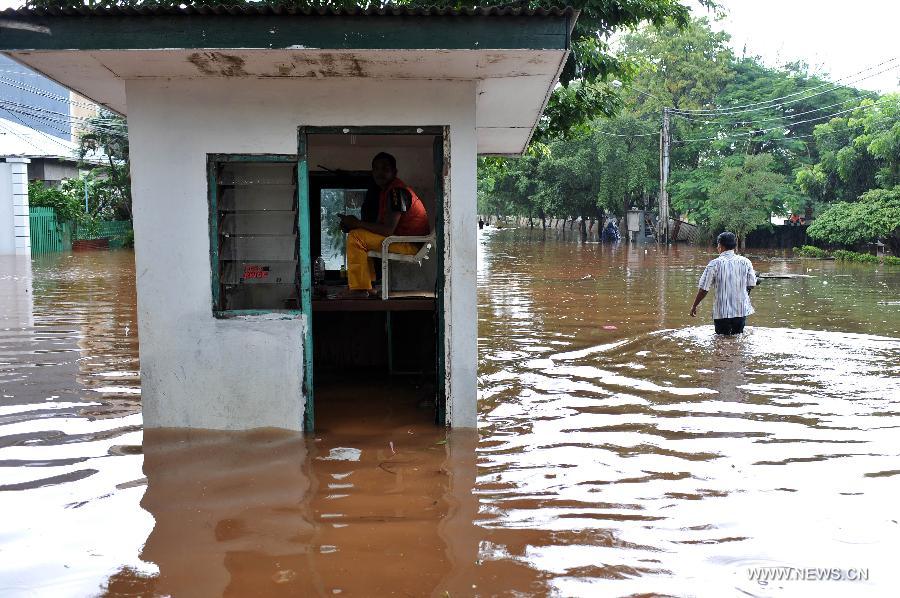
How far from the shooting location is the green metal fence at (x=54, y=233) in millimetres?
31781

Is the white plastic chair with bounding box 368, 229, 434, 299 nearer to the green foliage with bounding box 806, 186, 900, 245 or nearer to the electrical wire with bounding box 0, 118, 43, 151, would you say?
the green foliage with bounding box 806, 186, 900, 245

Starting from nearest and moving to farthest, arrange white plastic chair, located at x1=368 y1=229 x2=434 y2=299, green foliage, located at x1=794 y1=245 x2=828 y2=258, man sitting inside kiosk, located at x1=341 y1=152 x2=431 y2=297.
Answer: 1. white plastic chair, located at x1=368 y1=229 x2=434 y2=299
2. man sitting inside kiosk, located at x1=341 y1=152 x2=431 y2=297
3. green foliage, located at x1=794 y1=245 x2=828 y2=258

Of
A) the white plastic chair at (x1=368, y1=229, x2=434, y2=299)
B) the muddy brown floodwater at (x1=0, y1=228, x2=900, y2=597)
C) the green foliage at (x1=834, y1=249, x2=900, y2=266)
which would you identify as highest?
the white plastic chair at (x1=368, y1=229, x2=434, y2=299)

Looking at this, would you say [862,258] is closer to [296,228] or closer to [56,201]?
[296,228]

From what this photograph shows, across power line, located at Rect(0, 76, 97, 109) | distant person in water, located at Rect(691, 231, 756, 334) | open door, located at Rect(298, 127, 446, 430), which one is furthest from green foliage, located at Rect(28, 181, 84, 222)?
distant person in water, located at Rect(691, 231, 756, 334)

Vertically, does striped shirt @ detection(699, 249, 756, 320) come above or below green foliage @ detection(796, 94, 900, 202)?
below

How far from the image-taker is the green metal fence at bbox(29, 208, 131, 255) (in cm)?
3178

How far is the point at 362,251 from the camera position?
8.20m

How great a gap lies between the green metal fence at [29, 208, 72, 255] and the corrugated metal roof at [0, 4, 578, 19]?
93.8 feet

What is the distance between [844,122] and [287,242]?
1307 inches

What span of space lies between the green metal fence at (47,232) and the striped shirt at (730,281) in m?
27.6

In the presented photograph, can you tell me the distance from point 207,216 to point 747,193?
33781 millimetres

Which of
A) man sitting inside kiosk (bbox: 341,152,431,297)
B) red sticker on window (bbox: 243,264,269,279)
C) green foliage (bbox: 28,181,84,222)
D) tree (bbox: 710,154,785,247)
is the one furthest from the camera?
tree (bbox: 710,154,785,247)

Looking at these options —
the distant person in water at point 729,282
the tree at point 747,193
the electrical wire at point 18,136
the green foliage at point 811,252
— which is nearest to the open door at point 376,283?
the distant person in water at point 729,282
